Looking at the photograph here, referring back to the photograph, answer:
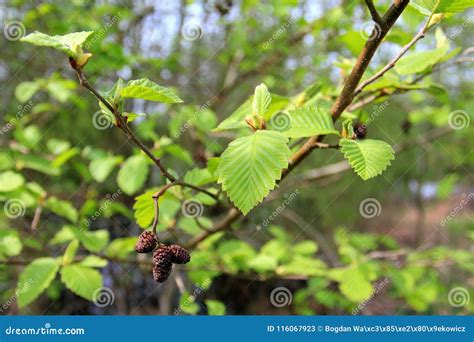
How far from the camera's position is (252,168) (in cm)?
96

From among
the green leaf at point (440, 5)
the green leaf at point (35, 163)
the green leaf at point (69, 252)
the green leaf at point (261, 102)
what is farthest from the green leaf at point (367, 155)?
the green leaf at point (35, 163)

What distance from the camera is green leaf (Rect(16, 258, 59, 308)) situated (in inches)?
66.5

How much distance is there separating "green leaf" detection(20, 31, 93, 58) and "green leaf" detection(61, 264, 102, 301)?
0.99 m

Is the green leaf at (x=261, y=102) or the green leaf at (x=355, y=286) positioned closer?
the green leaf at (x=261, y=102)

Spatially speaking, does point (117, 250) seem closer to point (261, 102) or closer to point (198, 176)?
point (198, 176)

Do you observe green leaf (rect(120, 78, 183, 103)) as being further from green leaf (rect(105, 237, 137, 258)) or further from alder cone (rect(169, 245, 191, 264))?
green leaf (rect(105, 237, 137, 258))

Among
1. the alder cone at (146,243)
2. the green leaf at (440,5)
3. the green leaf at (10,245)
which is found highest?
the green leaf at (440,5)

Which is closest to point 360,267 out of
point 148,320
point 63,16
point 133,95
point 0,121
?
point 148,320

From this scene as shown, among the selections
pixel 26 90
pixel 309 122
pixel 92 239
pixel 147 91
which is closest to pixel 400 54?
pixel 309 122

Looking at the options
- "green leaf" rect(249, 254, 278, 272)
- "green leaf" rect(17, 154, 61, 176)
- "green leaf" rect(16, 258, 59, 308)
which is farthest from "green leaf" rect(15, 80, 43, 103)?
"green leaf" rect(249, 254, 278, 272)

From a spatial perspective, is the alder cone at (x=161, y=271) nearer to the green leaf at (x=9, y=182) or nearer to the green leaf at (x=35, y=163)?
the green leaf at (x=9, y=182)

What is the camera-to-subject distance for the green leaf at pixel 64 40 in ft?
2.91

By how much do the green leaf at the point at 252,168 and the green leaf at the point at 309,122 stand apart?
0.11 m

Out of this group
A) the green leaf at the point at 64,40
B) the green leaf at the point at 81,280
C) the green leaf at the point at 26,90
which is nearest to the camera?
the green leaf at the point at 64,40
